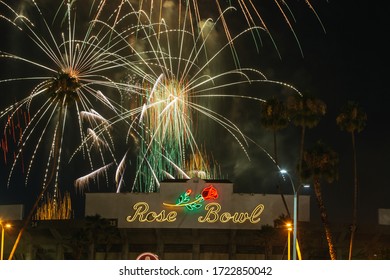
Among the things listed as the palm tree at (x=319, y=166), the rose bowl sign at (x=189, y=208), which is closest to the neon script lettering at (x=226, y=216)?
the rose bowl sign at (x=189, y=208)

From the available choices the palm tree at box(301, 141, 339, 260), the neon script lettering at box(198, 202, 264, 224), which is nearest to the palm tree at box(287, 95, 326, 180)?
the palm tree at box(301, 141, 339, 260)

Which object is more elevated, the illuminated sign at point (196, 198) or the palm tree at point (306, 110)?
the palm tree at point (306, 110)

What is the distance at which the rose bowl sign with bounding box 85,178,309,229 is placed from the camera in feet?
275

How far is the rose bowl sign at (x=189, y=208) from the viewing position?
83938 mm

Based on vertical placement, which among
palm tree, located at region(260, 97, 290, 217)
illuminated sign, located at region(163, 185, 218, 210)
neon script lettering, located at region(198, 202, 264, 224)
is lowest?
neon script lettering, located at region(198, 202, 264, 224)

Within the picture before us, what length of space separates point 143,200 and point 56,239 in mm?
13280

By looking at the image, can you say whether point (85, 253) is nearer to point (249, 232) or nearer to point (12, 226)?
point (12, 226)

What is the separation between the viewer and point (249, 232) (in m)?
88.2

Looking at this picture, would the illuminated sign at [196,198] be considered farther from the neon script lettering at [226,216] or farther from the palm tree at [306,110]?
the palm tree at [306,110]

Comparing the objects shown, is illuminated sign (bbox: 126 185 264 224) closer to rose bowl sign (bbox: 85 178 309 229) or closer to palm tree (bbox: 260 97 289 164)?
rose bowl sign (bbox: 85 178 309 229)

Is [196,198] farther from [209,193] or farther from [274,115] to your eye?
[274,115]

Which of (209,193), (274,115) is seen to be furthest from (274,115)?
(209,193)

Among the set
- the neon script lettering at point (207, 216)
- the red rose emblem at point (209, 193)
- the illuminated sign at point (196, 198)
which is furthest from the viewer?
the red rose emblem at point (209, 193)

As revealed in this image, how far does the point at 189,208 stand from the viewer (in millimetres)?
84250
